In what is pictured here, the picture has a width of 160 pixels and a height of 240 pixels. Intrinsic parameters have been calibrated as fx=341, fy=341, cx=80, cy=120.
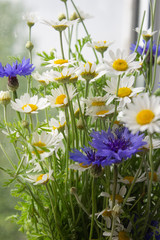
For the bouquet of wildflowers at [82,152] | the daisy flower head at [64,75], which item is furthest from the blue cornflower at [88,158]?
the daisy flower head at [64,75]

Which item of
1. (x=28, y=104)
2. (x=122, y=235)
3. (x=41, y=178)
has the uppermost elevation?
(x=28, y=104)

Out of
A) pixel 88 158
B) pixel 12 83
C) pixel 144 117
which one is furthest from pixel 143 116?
pixel 12 83

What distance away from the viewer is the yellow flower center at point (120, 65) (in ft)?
1.56

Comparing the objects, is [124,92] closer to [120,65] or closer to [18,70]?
[120,65]

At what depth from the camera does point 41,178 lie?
510 millimetres

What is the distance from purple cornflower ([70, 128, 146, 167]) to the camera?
1.35 ft

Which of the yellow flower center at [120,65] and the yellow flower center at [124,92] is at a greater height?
the yellow flower center at [120,65]

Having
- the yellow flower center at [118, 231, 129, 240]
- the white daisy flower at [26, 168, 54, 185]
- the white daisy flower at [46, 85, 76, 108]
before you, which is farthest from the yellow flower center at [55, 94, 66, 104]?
the yellow flower center at [118, 231, 129, 240]

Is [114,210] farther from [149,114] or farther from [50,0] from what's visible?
Answer: [50,0]

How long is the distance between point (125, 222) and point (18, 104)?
0.88ft

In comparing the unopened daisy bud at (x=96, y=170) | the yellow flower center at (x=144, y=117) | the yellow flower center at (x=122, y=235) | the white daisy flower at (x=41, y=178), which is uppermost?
the yellow flower center at (x=144, y=117)

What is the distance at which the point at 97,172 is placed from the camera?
460 mm

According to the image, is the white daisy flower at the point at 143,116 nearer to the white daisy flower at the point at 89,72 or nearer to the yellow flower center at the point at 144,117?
the yellow flower center at the point at 144,117

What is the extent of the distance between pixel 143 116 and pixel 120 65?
0.13 metres
